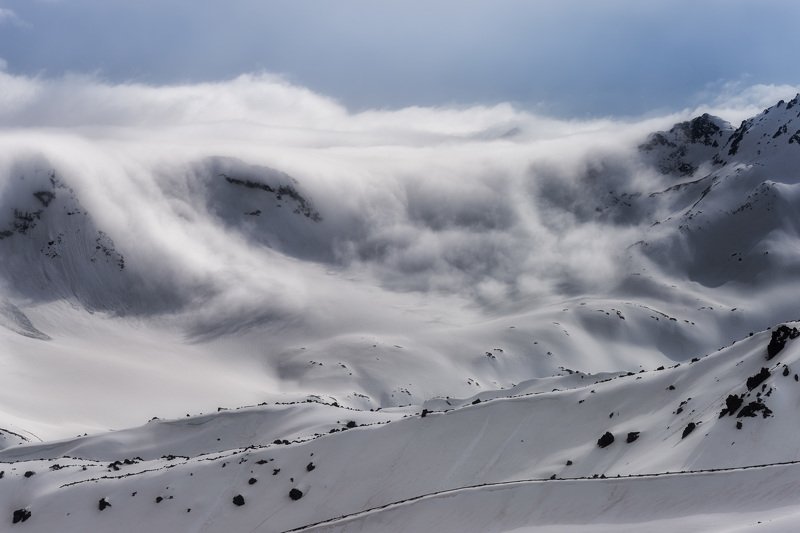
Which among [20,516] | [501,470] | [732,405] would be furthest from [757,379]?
[20,516]

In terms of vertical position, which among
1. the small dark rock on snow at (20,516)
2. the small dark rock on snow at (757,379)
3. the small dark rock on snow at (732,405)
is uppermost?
the small dark rock on snow at (20,516)

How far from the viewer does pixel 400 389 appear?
189 meters

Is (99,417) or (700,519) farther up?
(99,417)

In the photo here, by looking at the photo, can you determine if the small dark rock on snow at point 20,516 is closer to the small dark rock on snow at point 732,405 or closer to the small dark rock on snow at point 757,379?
the small dark rock on snow at point 732,405

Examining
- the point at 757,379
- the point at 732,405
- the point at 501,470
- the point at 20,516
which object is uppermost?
the point at 20,516

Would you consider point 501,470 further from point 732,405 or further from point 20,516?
point 20,516

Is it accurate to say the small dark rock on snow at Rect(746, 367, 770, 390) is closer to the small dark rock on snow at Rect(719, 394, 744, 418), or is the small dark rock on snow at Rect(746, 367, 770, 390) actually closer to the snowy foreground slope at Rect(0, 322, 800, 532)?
the snowy foreground slope at Rect(0, 322, 800, 532)

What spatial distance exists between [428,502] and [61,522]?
137 feet

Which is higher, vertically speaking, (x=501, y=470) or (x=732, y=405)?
(x=501, y=470)

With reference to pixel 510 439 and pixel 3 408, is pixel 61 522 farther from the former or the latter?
pixel 3 408

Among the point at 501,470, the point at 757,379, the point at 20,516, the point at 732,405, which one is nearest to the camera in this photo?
the point at 732,405

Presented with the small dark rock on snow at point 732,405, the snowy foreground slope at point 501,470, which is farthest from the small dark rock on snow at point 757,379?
the small dark rock on snow at point 732,405

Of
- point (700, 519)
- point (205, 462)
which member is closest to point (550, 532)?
point (700, 519)

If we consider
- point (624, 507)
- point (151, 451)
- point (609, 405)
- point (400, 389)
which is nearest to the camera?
point (624, 507)
